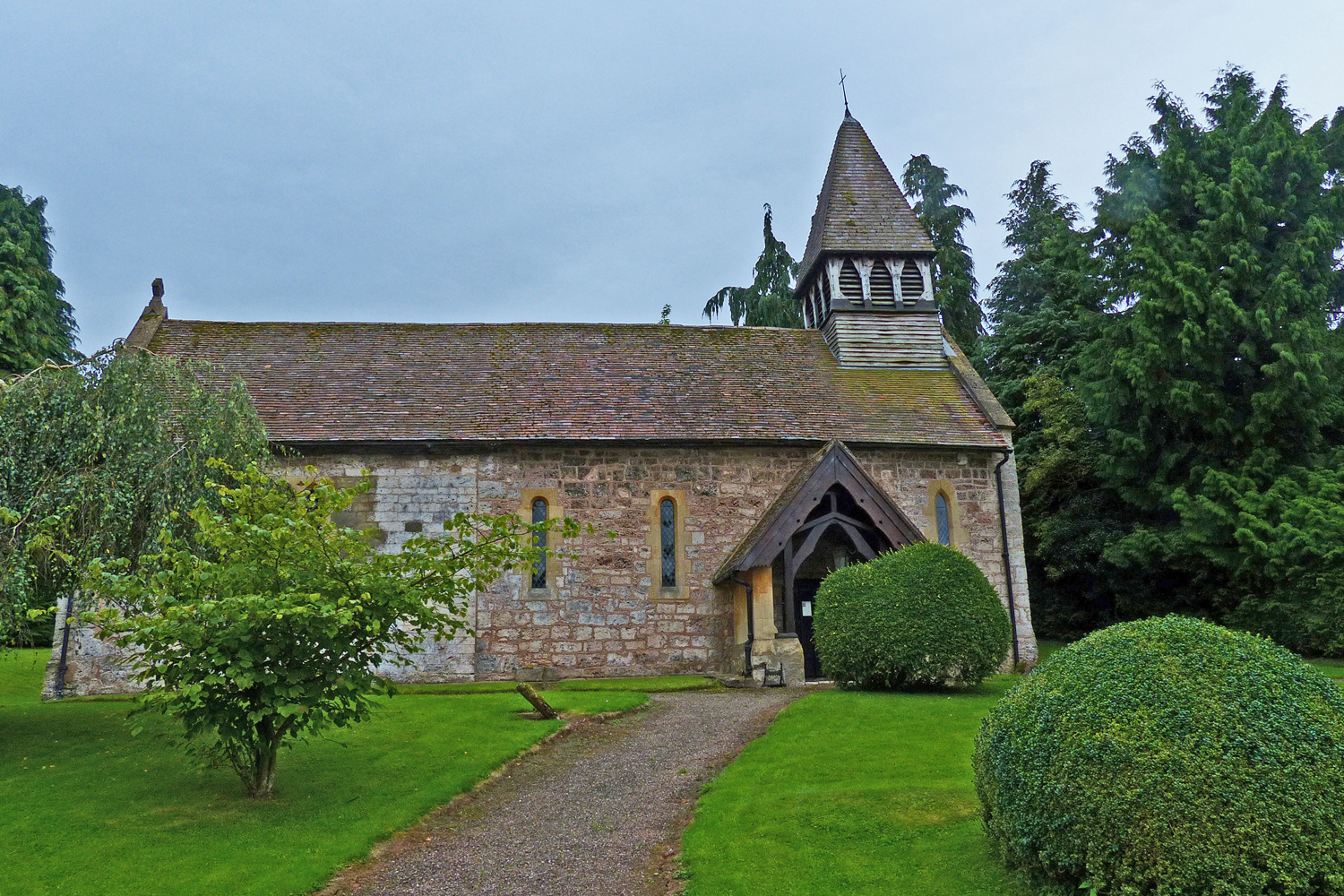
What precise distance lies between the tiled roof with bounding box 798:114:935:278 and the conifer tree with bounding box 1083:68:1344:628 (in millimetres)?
5657

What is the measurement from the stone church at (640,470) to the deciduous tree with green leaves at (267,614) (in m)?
8.68

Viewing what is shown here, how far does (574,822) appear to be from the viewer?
796 cm

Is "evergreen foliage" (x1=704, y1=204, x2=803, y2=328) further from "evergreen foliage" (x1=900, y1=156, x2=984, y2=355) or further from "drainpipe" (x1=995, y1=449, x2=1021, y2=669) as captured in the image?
"drainpipe" (x1=995, y1=449, x2=1021, y2=669)

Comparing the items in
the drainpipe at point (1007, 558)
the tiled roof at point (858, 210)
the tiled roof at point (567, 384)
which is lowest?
the drainpipe at point (1007, 558)

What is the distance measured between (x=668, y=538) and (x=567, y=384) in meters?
4.38

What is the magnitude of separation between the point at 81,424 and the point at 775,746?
8642mm

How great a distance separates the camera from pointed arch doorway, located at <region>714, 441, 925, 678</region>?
52.8ft

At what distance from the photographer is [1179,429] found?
70.7 ft

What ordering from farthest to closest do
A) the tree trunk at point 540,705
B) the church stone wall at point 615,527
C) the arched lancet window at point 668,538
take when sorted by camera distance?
the arched lancet window at point 668,538, the church stone wall at point 615,527, the tree trunk at point 540,705

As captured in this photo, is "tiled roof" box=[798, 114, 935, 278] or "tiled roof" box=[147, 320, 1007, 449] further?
"tiled roof" box=[798, 114, 935, 278]

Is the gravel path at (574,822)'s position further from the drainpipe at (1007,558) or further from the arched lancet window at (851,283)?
the arched lancet window at (851,283)

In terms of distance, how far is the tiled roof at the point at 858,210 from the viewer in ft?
74.8

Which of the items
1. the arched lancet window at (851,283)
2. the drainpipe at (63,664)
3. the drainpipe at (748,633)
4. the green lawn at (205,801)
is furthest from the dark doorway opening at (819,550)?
the drainpipe at (63,664)

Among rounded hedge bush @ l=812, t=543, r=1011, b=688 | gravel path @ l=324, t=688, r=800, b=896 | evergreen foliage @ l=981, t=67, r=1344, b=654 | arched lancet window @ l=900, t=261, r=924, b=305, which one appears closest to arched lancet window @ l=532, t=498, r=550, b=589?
gravel path @ l=324, t=688, r=800, b=896
